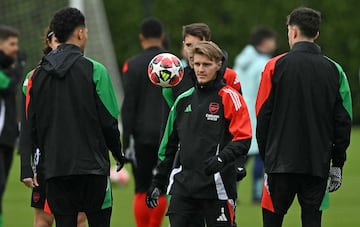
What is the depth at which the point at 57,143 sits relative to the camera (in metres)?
8.35

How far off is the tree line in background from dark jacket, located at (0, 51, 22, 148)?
2600 cm

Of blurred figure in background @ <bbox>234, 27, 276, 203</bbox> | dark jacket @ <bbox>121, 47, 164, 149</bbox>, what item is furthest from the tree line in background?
dark jacket @ <bbox>121, 47, 164, 149</bbox>

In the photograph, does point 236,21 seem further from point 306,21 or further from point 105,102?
point 105,102

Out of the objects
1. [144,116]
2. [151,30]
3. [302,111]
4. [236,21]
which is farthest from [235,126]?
[236,21]

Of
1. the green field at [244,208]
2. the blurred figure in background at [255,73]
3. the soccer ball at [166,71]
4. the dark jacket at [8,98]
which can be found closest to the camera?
the soccer ball at [166,71]

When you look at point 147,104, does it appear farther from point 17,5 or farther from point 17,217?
point 17,5

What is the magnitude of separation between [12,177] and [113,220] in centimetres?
715

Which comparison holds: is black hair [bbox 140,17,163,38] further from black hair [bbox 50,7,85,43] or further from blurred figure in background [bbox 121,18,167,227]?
black hair [bbox 50,7,85,43]

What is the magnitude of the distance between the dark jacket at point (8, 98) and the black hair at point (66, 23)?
348cm

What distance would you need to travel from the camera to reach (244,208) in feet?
50.0

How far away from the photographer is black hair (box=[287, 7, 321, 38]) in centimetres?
878

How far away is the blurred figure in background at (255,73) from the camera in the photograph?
1591 cm

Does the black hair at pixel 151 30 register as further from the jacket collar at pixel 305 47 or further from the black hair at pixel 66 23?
the black hair at pixel 66 23

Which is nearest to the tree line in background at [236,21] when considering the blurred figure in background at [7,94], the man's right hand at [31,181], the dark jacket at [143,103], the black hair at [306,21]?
the blurred figure in background at [7,94]
